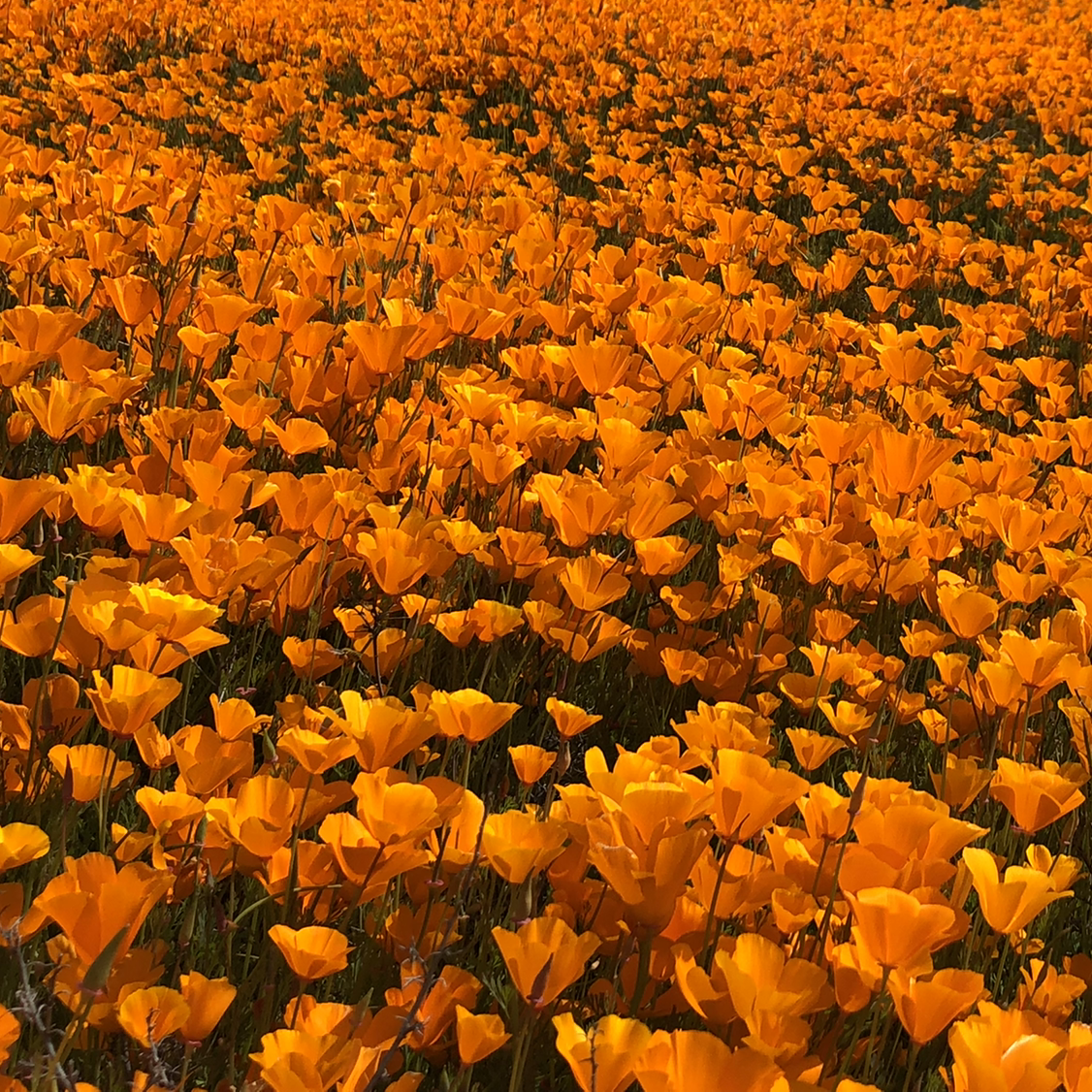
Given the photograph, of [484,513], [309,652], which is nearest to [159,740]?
[309,652]

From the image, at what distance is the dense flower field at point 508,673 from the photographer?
1061 millimetres

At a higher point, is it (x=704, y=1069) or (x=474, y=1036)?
(x=704, y=1069)

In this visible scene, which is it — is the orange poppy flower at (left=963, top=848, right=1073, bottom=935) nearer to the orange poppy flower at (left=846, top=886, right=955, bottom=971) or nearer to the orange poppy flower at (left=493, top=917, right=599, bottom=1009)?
the orange poppy flower at (left=846, top=886, right=955, bottom=971)

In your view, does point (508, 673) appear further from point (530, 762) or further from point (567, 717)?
point (530, 762)

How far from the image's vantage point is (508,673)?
210 centimetres

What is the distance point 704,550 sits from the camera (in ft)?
8.78

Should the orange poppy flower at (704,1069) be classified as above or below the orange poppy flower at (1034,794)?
above

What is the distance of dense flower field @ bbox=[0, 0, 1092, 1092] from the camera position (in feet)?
3.48

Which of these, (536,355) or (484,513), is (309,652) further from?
(536,355)

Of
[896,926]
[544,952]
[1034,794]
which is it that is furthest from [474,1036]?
[1034,794]

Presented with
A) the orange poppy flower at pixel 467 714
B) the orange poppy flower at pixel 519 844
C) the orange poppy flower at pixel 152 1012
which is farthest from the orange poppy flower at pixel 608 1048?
the orange poppy flower at pixel 467 714

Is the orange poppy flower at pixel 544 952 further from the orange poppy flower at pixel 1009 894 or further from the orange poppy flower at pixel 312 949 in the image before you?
the orange poppy flower at pixel 1009 894

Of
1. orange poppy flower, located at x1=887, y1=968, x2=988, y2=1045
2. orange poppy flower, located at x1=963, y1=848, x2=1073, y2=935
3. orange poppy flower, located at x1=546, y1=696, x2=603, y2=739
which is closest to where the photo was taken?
orange poppy flower, located at x1=887, y1=968, x2=988, y2=1045

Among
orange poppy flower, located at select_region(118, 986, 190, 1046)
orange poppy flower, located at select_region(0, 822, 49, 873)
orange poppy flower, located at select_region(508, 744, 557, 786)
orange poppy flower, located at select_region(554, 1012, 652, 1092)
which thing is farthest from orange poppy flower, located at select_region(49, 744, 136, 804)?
orange poppy flower, located at select_region(554, 1012, 652, 1092)
